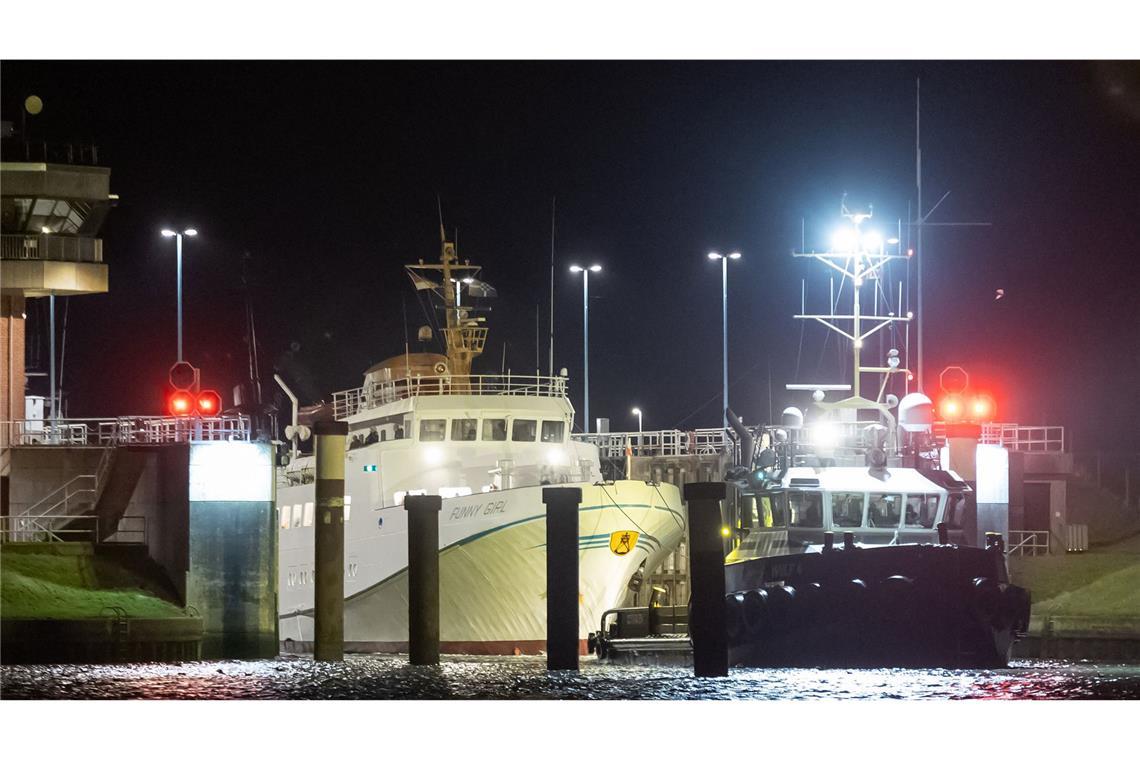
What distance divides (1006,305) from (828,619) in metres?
16.2

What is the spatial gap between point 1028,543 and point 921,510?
1148 centimetres

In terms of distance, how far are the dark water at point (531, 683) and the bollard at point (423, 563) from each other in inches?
29.5

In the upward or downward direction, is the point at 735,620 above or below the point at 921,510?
below

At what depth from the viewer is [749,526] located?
3403 centimetres

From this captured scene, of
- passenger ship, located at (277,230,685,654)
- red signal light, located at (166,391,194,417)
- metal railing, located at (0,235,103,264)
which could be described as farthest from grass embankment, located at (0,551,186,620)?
passenger ship, located at (277,230,685,654)

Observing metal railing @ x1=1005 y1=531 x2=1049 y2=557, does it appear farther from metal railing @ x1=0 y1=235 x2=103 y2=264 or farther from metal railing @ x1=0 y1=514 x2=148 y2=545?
metal railing @ x1=0 y1=235 x2=103 y2=264

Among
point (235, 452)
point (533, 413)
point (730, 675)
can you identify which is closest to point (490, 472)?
point (533, 413)

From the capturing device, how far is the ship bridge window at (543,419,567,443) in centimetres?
4262

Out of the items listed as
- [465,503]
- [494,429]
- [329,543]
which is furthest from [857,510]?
[494,429]

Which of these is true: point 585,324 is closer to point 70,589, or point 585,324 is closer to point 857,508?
point 857,508

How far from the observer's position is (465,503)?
40.2m

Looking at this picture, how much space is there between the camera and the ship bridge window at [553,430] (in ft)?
140

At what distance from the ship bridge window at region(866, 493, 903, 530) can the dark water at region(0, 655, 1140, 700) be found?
8.07 feet

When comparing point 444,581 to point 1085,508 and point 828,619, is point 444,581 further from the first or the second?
point 1085,508
